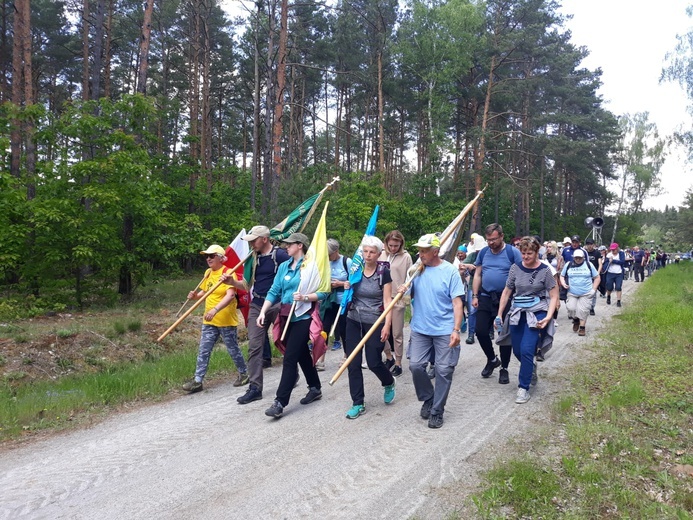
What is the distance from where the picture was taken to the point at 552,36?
30.9m

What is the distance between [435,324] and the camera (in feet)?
16.5

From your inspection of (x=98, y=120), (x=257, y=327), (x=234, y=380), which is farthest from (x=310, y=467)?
(x=98, y=120)

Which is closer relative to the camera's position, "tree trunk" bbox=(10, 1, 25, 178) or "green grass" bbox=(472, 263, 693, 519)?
"green grass" bbox=(472, 263, 693, 519)

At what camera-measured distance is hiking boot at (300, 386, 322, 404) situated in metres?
5.87

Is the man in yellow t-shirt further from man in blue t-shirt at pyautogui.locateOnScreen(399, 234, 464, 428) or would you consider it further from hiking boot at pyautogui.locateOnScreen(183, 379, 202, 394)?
man in blue t-shirt at pyautogui.locateOnScreen(399, 234, 464, 428)

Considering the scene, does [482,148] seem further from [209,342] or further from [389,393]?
[209,342]

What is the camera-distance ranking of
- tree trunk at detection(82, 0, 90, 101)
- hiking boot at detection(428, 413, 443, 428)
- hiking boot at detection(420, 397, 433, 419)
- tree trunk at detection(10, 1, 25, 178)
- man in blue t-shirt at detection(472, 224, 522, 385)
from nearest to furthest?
hiking boot at detection(428, 413, 443, 428) < hiking boot at detection(420, 397, 433, 419) < man in blue t-shirt at detection(472, 224, 522, 385) < tree trunk at detection(10, 1, 25, 178) < tree trunk at detection(82, 0, 90, 101)

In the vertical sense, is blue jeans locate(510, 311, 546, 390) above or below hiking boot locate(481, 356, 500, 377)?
above

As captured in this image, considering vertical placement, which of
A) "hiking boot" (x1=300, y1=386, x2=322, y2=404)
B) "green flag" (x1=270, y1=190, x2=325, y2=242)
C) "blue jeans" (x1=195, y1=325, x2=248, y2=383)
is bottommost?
"hiking boot" (x1=300, y1=386, x2=322, y2=404)

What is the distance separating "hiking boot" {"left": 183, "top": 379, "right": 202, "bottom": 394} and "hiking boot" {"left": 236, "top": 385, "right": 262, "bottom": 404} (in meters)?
0.81

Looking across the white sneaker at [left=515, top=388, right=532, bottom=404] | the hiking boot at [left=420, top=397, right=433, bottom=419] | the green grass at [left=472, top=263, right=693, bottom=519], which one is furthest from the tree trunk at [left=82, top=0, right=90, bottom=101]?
the green grass at [left=472, top=263, right=693, bottom=519]

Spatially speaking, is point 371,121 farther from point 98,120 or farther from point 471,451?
point 471,451

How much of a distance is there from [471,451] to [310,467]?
1449 mm

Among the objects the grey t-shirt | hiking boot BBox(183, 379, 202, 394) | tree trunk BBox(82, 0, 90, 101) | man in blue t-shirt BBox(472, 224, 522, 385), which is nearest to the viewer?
the grey t-shirt
